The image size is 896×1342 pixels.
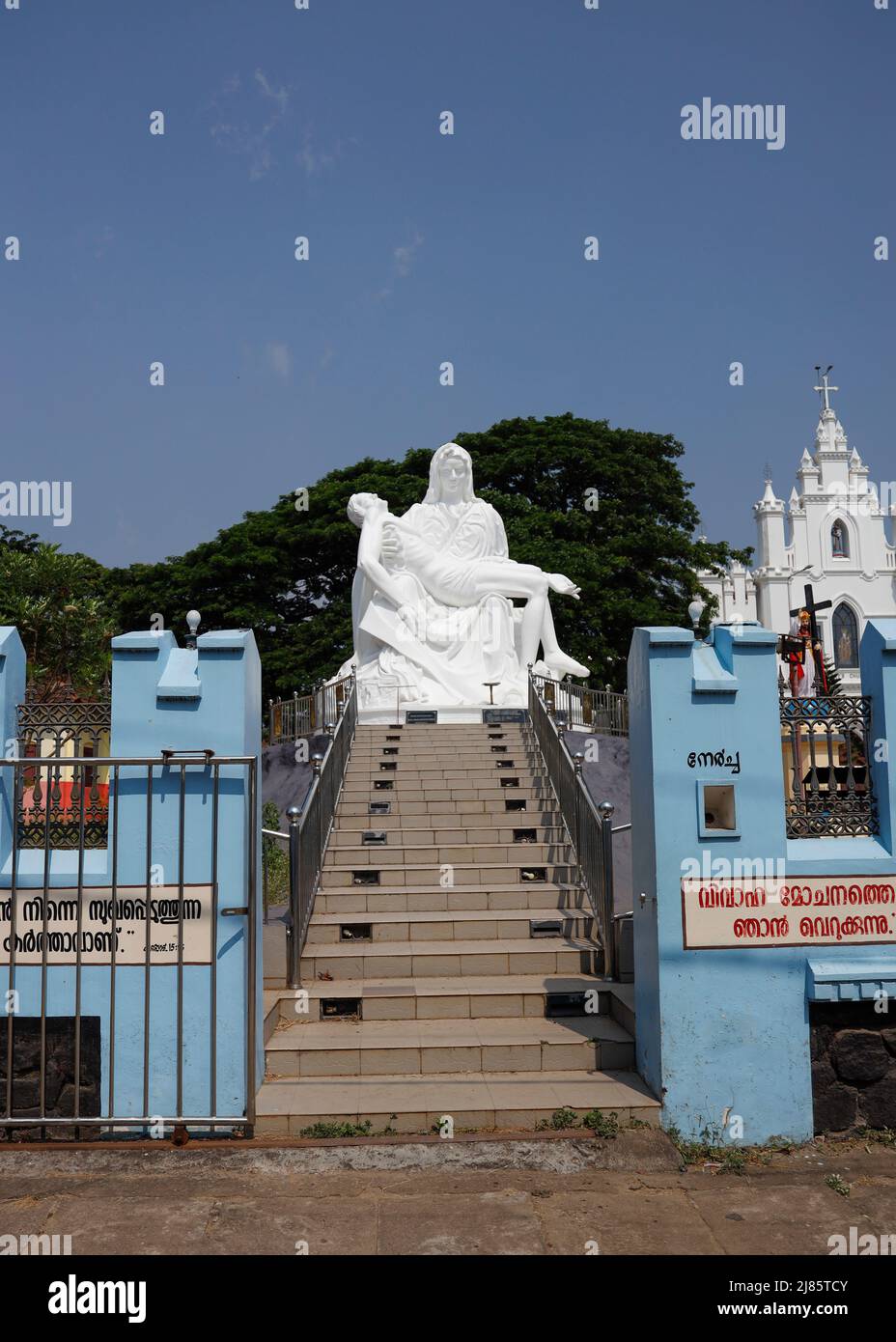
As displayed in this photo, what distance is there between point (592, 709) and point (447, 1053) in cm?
1167

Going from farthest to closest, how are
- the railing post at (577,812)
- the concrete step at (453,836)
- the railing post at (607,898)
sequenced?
the concrete step at (453,836) < the railing post at (577,812) < the railing post at (607,898)

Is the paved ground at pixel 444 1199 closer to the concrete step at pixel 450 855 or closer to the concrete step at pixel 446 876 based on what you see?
the concrete step at pixel 446 876

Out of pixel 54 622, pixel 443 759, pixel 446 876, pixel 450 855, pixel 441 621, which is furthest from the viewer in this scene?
pixel 441 621

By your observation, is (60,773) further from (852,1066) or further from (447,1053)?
(852,1066)

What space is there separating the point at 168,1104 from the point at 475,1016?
7.19ft

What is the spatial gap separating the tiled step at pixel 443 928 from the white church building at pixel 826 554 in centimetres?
4857

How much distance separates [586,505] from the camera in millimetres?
Answer: 29344

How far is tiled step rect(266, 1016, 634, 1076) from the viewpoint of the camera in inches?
249

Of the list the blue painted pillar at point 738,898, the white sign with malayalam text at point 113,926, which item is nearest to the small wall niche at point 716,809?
the blue painted pillar at point 738,898

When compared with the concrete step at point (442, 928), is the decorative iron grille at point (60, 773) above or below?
above

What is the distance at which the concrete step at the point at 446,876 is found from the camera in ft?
31.4

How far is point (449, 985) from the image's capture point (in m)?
7.52

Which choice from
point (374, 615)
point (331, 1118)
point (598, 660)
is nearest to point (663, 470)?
point (598, 660)

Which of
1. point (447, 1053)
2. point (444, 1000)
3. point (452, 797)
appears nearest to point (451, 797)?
point (452, 797)
